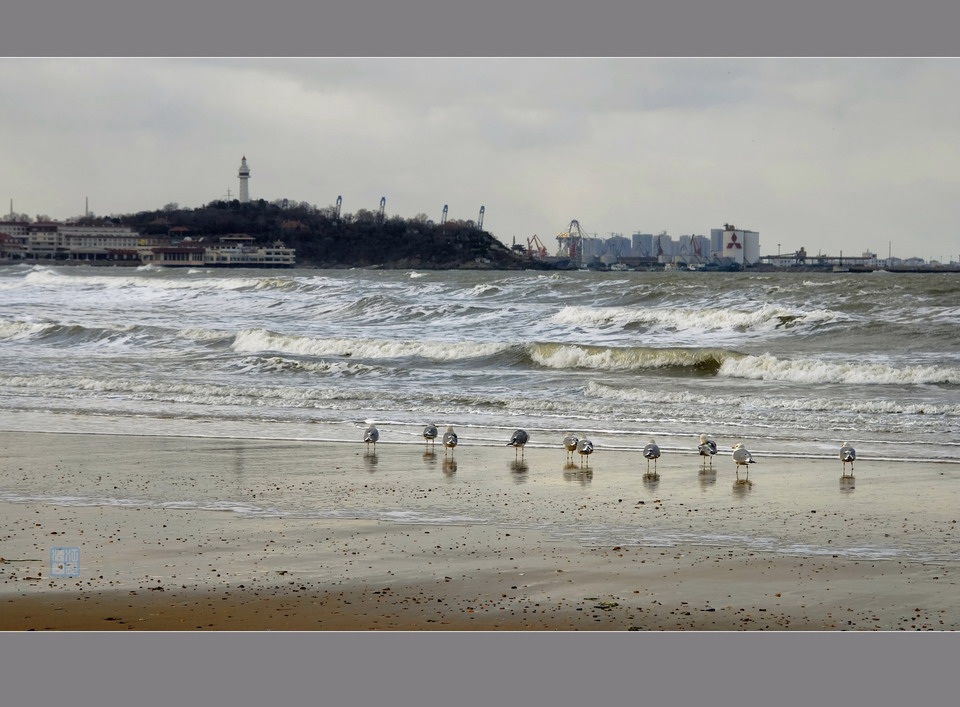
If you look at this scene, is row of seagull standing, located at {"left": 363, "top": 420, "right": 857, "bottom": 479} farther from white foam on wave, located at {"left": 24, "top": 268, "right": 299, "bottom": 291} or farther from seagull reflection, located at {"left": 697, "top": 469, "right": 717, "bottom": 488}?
white foam on wave, located at {"left": 24, "top": 268, "right": 299, "bottom": 291}

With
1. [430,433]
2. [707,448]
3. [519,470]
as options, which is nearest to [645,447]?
[707,448]

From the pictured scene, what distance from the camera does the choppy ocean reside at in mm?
13055

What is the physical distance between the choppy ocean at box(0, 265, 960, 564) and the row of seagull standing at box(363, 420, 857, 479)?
60 centimetres

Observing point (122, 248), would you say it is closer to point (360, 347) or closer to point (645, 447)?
point (360, 347)

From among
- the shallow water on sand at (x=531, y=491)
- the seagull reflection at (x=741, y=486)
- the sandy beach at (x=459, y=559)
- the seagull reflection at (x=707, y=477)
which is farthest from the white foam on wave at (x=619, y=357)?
the seagull reflection at (x=741, y=486)

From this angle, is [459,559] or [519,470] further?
[519,470]

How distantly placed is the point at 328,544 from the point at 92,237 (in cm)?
10953

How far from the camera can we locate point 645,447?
1077 centimetres

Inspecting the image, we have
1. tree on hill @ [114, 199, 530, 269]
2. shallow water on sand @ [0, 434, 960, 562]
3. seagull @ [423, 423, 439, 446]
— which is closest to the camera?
shallow water on sand @ [0, 434, 960, 562]

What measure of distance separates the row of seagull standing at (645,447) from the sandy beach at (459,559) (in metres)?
0.20

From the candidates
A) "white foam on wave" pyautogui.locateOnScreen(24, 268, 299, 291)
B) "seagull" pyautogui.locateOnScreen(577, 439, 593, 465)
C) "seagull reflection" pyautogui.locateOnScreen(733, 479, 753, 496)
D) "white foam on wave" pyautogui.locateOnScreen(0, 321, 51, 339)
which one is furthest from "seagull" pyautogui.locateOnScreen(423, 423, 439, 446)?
"white foam on wave" pyautogui.locateOnScreen(24, 268, 299, 291)

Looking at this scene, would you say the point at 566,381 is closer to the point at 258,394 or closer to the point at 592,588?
the point at 258,394

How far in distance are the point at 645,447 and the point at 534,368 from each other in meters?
9.87

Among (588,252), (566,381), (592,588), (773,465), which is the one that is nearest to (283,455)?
(773,465)
